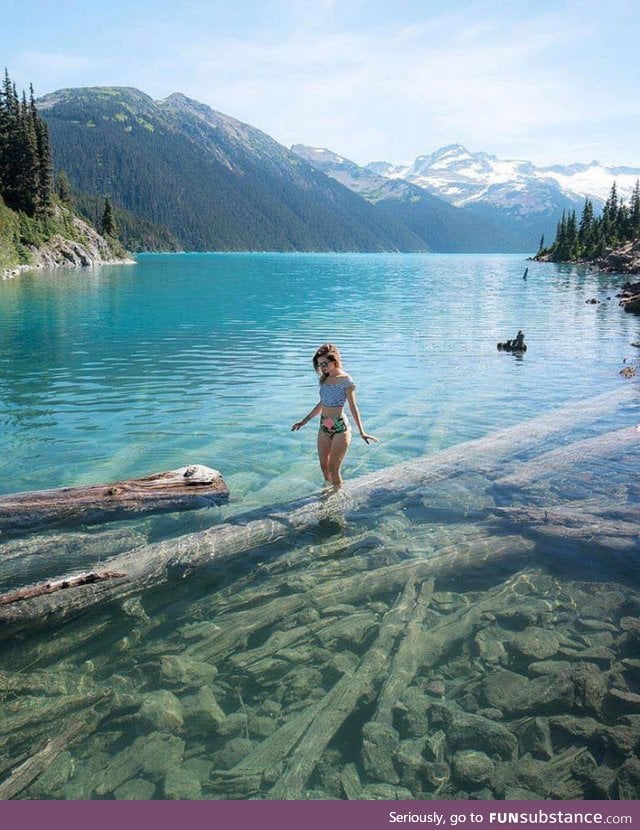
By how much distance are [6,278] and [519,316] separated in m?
59.9

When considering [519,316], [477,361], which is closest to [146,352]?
[477,361]

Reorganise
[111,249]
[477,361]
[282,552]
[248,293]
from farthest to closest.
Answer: [111,249] → [248,293] → [477,361] → [282,552]

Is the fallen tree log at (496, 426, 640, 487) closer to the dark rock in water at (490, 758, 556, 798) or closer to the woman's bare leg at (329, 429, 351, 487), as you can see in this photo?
the woman's bare leg at (329, 429, 351, 487)

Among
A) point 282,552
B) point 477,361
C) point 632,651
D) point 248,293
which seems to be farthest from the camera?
point 248,293

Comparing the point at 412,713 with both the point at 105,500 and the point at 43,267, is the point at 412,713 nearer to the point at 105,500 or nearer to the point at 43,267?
the point at 105,500

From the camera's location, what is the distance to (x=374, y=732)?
241 inches

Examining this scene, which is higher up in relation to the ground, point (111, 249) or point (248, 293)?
point (111, 249)

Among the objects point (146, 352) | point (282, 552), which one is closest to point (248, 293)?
point (146, 352)

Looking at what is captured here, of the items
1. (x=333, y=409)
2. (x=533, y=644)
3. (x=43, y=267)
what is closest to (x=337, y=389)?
(x=333, y=409)

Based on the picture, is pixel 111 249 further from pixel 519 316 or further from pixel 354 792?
pixel 354 792

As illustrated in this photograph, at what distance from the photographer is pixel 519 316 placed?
51406mm

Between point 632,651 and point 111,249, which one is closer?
point 632,651

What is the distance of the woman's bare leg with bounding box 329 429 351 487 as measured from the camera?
37.7 feet

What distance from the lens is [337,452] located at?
11602mm
